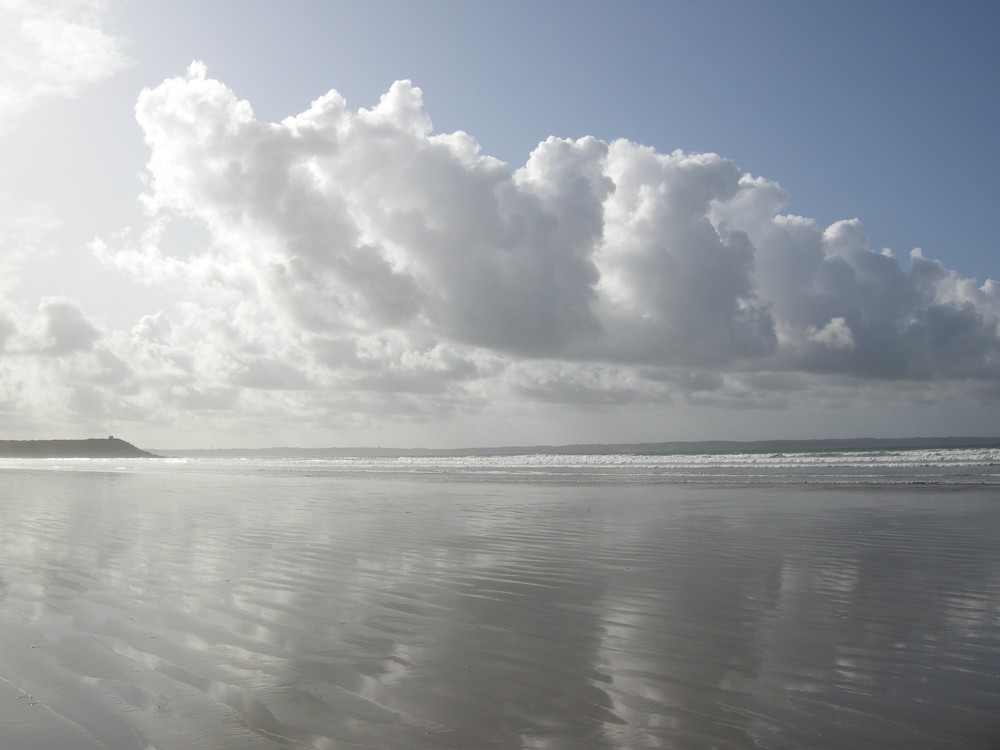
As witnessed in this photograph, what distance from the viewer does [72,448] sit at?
12481 centimetres

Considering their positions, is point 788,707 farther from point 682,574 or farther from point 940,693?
point 682,574

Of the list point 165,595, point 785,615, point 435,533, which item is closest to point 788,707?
point 785,615

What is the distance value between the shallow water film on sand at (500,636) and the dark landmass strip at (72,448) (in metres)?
120

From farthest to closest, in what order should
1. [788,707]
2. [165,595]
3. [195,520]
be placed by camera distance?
[195,520], [165,595], [788,707]

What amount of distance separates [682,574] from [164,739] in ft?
23.8

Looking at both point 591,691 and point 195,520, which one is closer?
point 591,691

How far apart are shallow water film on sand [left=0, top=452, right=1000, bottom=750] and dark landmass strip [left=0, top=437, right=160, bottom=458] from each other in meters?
120

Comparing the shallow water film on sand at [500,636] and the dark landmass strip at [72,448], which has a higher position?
the shallow water film on sand at [500,636]

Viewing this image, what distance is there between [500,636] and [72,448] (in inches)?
5488

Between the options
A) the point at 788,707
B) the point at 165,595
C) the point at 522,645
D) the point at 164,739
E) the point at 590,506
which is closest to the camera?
the point at 164,739

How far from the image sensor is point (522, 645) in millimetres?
6414

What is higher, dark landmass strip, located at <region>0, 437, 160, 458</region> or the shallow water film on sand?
the shallow water film on sand

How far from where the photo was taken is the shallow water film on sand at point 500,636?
458cm

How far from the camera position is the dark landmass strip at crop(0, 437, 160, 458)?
117 m
